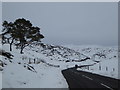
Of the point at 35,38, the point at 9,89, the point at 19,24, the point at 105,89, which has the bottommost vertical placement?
the point at 105,89

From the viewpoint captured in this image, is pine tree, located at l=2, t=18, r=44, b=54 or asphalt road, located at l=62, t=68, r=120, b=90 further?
pine tree, located at l=2, t=18, r=44, b=54

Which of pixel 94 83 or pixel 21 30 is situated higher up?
pixel 21 30

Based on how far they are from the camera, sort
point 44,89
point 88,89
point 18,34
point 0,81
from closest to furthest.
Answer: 1. point 0,81
2. point 44,89
3. point 88,89
4. point 18,34

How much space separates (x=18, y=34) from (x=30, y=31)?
3281mm

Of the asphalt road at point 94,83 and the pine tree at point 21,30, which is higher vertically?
the pine tree at point 21,30

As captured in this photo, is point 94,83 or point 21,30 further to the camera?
point 21,30

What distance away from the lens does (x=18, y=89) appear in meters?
9.70

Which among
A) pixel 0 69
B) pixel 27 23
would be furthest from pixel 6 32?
pixel 0 69

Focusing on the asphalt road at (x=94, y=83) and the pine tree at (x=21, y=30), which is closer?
the asphalt road at (x=94, y=83)

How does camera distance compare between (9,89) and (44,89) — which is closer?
(9,89)

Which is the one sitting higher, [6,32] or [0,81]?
[6,32]

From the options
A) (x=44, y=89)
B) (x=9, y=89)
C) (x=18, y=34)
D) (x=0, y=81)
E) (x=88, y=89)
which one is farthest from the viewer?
(x=18, y=34)

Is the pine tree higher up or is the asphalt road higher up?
the pine tree

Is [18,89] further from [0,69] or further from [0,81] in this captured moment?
[0,69]
